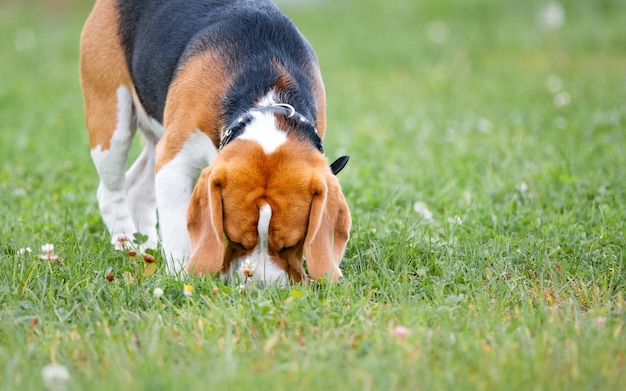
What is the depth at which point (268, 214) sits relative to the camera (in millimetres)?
3846

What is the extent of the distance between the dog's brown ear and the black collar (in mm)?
251

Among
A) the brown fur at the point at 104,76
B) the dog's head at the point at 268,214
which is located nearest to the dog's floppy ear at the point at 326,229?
the dog's head at the point at 268,214

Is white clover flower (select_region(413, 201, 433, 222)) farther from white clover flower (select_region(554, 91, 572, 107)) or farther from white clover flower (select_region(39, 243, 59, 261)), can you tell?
white clover flower (select_region(554, 91, 572, 107))

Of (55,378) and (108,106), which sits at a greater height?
(108,106)

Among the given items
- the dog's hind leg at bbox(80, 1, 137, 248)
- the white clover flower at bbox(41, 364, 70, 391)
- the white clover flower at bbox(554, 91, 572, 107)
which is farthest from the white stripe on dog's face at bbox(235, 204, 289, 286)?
the white clover flower at bbox(554, 91, 572, 107)

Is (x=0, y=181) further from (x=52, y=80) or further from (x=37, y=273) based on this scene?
(x=52, y=80)

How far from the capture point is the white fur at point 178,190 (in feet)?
15.3

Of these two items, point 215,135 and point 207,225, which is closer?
point 207,225

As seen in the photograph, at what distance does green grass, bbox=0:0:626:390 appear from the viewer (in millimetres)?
3189

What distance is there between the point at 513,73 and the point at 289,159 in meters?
8.13

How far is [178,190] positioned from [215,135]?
1.36 ft

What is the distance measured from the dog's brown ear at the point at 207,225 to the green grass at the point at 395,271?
106mm

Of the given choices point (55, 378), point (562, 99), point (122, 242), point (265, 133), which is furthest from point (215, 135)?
point (562, 99)

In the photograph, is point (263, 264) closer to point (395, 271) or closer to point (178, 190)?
point (395, 271)
